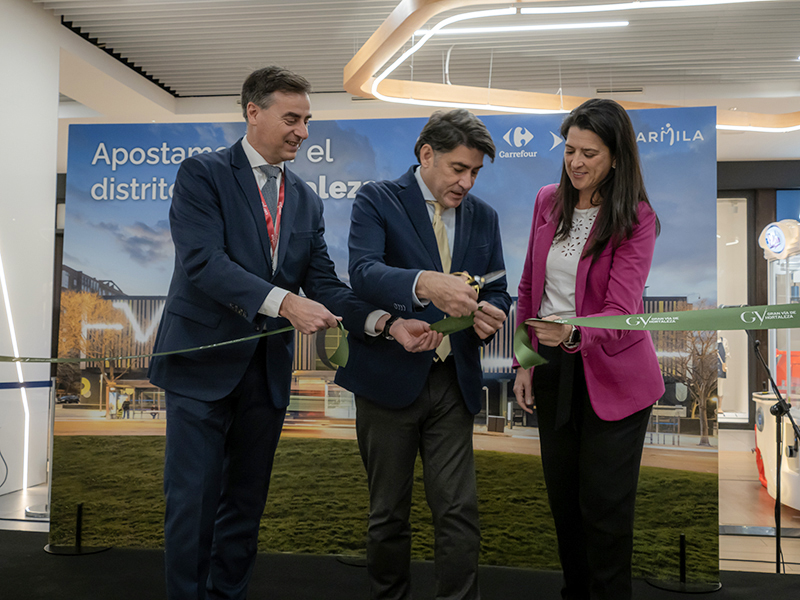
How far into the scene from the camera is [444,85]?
5574 mm

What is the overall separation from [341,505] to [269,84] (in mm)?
2215

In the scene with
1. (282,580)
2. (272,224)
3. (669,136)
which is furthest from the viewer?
(669,136)

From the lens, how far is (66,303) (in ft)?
11.5

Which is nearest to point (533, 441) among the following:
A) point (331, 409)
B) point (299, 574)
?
point (331, 409)

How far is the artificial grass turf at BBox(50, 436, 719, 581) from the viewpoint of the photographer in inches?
127

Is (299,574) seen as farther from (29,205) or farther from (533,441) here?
(29,205)

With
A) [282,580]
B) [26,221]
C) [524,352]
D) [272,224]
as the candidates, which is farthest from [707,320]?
[26,221]

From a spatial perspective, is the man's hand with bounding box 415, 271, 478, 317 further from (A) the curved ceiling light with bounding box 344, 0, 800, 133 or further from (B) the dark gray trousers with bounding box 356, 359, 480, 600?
(A) the curved ceiling light with bounding box 344, 0, 800, 133

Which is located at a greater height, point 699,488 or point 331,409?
point 331,409

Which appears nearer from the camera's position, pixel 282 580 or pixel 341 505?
pixel 282 580

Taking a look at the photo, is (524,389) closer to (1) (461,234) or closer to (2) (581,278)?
(2) (581,278)

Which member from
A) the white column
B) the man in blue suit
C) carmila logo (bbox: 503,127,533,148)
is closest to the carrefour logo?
carmila logo (bbox: 503,127,533,148)

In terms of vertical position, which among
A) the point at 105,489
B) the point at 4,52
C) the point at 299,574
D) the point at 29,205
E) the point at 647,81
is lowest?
the point at 299,574

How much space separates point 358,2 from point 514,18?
1339 mm
